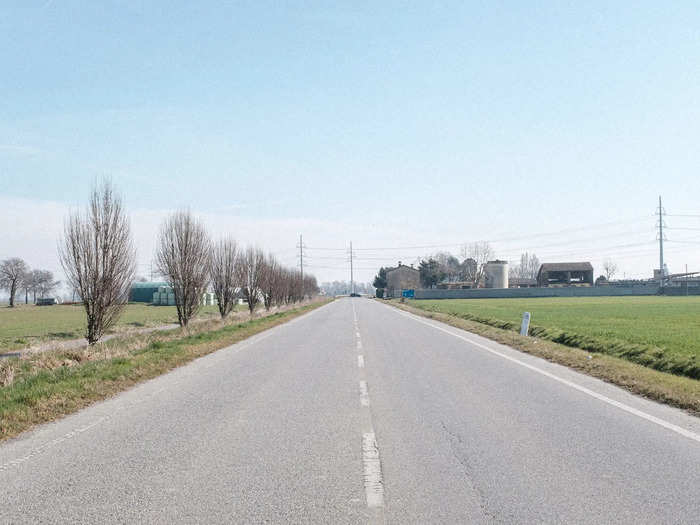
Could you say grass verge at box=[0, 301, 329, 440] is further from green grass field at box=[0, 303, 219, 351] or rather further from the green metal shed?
the green metal shed

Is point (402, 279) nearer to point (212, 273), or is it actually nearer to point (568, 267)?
point (568, 267)

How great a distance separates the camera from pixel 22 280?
123 m

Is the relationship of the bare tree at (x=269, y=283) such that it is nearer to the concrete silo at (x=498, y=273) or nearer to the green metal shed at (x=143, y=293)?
the green metal shed at (x=143, y=293)

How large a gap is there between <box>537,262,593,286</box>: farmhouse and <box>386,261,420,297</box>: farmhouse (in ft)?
91.1

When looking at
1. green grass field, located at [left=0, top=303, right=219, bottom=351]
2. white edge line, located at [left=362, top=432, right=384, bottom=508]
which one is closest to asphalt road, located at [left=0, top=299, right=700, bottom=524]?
white edge line, located at [left=362, top=432, right=384, bottom=508]

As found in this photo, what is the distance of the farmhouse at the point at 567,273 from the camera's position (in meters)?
120

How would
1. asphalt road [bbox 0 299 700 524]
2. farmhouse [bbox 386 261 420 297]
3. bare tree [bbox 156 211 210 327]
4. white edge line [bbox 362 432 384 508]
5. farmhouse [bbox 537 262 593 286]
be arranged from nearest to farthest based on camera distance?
asphalt road [bbox 0 299 700 524] < white edge line [bbox 362 432 384 508] < bare tree [bbox 156 211 210 327] < farmhouse [bbox 537 262 593 286] < farmhouse [bbox 386 261 420 297]

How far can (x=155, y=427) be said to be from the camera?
23.3ft

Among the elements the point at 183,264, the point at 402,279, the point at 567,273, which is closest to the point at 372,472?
the point at 183,264

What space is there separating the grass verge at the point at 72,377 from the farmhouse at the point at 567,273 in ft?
368

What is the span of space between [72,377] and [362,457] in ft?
24.7

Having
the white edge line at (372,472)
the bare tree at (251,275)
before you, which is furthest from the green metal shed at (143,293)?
the white edge line at (372,472)

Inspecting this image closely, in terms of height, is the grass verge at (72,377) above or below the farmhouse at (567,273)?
below

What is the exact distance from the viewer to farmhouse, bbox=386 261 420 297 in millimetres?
131750
